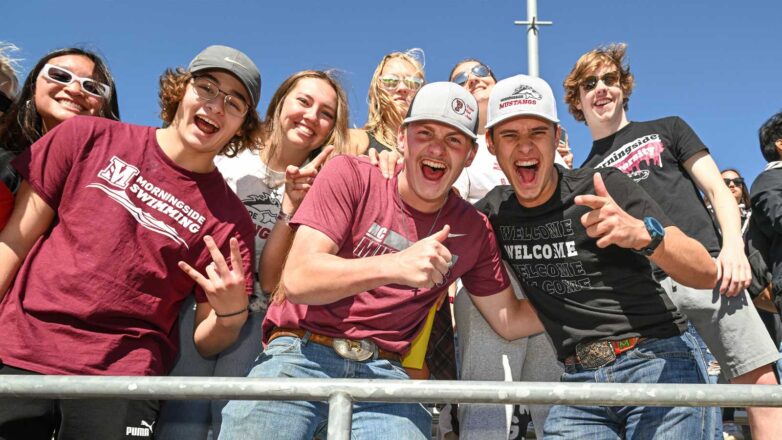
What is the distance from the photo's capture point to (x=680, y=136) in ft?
11.6

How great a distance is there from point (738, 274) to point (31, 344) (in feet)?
10.7

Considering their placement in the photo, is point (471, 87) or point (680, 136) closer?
point (680, 136)

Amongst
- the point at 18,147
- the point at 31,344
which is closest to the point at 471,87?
the point at 18,147

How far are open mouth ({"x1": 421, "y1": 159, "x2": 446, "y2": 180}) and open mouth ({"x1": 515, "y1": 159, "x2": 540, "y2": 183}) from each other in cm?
41

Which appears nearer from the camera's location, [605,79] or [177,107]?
[177,107]

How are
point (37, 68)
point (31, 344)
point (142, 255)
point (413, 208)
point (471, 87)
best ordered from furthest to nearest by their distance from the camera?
point (471, 87) → point (37, 68) → point (413, 208) → point (142, 255) → point (31, 344)

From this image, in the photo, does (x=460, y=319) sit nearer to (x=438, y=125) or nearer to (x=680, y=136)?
(x=438, y=125)

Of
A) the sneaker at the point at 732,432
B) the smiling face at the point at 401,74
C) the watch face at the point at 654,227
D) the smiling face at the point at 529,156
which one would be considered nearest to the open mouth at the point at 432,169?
the smiling face at the point at 529,156

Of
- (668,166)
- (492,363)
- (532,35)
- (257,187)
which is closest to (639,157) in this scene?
(668,166)

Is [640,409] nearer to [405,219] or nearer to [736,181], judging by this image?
[405,219]

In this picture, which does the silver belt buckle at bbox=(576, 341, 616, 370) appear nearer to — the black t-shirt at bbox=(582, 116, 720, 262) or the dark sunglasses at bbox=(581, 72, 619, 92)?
the black t-shirt at bbox=(582, 116, 720, 262)

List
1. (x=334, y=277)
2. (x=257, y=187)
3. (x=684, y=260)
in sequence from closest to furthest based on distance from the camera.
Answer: (x=334, y=277) < (x=684, y=260) < (x=257, y=187)

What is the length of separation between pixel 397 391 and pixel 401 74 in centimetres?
293

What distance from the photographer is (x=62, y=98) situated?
319 cm
